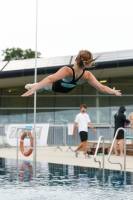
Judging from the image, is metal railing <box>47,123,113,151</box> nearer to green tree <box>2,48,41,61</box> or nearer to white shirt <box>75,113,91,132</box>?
white shirt <box>75,113,91,132</box>

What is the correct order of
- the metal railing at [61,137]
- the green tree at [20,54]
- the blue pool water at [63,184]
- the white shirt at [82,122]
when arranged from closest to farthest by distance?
the blue pool water at [63,184], the white shirt at [82,122], the metal railing at [61,137], the green tree at [20,54]

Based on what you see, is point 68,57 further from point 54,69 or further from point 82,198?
point 82,198

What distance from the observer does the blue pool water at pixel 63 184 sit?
7926 millimetres

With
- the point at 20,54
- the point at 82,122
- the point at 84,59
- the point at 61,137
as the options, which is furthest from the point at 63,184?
the point at 20,54

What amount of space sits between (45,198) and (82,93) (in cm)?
2393

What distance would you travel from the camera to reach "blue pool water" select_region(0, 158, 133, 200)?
7926 mm

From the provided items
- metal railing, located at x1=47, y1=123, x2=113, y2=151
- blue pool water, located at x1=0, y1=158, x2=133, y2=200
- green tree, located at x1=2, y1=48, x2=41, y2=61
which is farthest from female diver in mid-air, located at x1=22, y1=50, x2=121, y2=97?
green tree, located at x1=2, y1=48, x2=41, y2=61

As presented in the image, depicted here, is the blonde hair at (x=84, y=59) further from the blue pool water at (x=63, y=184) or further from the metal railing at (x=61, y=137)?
the metal railing at (x=61, y=137)

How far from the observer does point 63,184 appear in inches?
377

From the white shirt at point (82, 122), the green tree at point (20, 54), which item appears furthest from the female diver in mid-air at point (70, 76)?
the green tree at point (20, 54)

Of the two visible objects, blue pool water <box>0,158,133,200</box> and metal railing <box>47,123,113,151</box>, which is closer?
blue pool water <box>0,158,133,200</box>

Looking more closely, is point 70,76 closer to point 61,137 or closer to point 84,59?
point 84,59

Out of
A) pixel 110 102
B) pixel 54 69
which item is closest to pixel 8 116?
pixel 54 69

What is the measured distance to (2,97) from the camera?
32250mm
